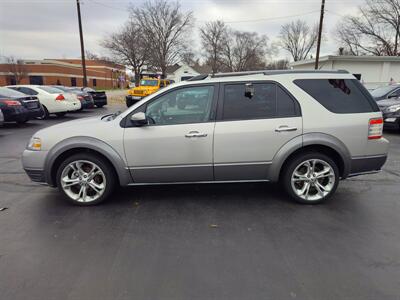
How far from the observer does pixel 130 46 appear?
40.9 meters

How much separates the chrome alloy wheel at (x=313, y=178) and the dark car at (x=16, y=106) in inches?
399

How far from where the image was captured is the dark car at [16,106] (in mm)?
9578

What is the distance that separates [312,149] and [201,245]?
2063mm

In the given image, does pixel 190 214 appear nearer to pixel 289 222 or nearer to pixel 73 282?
pixel 289 222

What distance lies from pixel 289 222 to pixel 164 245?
5.13 feet

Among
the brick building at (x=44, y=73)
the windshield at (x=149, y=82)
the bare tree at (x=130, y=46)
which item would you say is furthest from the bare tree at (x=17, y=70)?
the windshield at (x=149, y=82)

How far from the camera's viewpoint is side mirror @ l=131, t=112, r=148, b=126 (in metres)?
3.44

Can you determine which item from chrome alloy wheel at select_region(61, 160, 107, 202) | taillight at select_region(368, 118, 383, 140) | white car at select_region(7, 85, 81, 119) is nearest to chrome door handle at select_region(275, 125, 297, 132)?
taillight at select_region(368, 118, 383, 140)

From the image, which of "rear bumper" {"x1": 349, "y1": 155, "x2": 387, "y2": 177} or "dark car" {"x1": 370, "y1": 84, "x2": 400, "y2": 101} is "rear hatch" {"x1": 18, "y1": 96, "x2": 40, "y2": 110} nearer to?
"rear bumper" {"x1": 349, "y1": 155, "x2": 387, "y2": 177}

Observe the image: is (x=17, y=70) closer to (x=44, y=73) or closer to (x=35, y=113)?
(x=44, y=73)

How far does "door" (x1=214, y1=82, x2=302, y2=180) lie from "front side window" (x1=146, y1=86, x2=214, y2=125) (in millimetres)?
209

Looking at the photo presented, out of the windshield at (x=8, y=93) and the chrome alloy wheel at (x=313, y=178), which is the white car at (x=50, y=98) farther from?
the chrome alloy wheel at (x=313, y=178)

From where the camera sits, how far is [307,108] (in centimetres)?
360

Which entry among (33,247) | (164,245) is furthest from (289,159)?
(33,247)
